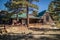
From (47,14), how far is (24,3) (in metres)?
21.0

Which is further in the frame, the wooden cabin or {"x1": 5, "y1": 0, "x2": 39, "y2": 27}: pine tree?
the wooden cabin

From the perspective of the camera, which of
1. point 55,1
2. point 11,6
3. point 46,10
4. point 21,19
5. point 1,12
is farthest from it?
point 46,10

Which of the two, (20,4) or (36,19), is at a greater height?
(20,4)

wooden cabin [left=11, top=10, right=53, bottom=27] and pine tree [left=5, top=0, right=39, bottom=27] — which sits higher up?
pine tree [left=5, top=0, right=39, bottom=27]

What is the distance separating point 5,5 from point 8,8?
3.62 ft

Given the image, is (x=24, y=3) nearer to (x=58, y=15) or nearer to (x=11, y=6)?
(x=11, y=6)

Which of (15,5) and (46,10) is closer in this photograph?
(15,5)

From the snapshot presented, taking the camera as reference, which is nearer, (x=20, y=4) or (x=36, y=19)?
(x=20, y=4)

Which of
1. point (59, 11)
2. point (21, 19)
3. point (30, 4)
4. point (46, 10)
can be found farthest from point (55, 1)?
point (46, 10)

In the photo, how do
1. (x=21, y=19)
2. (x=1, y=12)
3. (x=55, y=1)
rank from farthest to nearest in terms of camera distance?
(x=21, y=19)
(x=1, y=12)
(x=55, y=1)

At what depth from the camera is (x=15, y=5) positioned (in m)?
42.7

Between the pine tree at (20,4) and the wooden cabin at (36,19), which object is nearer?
the pine tree at (20,4)

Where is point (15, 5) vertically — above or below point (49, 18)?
above

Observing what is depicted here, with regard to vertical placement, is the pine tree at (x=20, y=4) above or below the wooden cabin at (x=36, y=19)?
above
